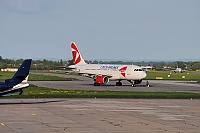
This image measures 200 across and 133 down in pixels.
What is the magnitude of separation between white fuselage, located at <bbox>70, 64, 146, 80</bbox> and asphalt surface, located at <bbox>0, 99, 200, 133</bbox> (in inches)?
1519

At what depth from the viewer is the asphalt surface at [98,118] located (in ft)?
107

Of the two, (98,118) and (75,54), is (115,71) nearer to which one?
(75,54)

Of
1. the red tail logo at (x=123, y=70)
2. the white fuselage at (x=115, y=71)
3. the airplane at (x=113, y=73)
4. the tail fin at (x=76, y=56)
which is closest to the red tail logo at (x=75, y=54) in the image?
the tail fin at (x=76, y=56)

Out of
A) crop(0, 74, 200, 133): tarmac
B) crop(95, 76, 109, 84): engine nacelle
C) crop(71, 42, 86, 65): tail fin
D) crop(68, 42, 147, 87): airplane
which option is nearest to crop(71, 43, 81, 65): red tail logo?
crop(71, 42, 86, 65): tail fin

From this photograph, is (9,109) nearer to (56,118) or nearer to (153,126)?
(56,118)

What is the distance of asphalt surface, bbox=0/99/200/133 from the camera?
107ft

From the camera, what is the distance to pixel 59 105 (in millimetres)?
49062

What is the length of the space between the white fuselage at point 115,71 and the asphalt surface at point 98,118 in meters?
38.6

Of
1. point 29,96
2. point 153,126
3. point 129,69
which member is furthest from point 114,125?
point 129,69

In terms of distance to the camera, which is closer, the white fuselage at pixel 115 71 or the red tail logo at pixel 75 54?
the white fuselage at pixel 115 71

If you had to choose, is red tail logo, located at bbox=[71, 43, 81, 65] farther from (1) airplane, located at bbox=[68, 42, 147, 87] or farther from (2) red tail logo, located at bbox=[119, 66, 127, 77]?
(2) red tail logo, located at bbox=[119, 66, 127, 77]

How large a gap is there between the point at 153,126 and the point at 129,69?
189 feet

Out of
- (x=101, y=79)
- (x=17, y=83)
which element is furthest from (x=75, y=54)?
(x=17, y=83)

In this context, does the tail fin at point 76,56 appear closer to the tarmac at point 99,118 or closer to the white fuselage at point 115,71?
the white fuselage at point 115,71
